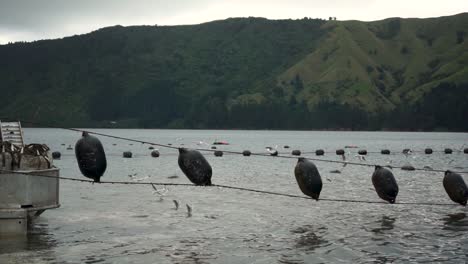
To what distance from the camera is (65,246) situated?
2347cm

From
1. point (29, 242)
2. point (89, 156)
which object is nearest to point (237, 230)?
point (89, 156)

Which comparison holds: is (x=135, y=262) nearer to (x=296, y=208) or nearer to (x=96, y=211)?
(x=96, y=211)

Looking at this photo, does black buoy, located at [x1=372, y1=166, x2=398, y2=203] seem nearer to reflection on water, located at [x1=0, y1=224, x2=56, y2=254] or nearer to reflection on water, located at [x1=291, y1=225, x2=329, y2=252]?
reflection on water, located at [x1=291, y1=225, x2=329, y2=252]

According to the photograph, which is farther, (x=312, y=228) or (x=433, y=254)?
(x=312, y=228)

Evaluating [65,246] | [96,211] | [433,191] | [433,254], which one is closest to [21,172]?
[65,246]

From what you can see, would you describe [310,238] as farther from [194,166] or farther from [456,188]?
[456,188]

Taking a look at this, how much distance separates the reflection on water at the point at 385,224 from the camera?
92.0ft

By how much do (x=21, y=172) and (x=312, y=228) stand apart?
13.9m

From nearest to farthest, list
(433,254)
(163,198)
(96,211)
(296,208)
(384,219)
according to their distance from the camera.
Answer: (433,254)
(384,219)
(96,211)
(296,208)
(163,198)

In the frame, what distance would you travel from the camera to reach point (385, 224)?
29656 mm

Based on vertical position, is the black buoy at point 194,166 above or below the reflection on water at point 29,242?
above

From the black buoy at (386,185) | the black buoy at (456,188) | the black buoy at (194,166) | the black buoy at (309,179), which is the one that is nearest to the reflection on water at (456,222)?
the black buoy at (456,188)

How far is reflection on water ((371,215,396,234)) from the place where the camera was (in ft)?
92.0

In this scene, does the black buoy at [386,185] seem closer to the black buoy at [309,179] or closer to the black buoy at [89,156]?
the black buoy at [309,179]
